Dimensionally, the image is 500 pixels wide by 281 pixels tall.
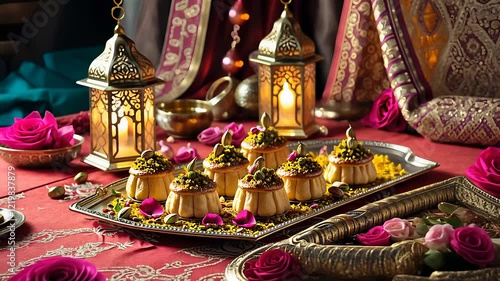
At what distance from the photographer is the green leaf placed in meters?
1.35

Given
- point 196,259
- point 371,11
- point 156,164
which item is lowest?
point 196,259

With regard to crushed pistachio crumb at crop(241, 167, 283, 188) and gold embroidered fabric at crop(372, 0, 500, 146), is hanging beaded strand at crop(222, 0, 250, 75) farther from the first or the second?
crushed pistachio crumb at crop(241, 167, 283, 188)

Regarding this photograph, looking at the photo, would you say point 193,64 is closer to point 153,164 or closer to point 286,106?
point 286,106

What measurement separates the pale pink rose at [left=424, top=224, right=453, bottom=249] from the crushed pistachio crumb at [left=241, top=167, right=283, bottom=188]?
40cm

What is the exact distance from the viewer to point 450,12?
99.5 inches

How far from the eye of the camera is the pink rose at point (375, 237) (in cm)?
150

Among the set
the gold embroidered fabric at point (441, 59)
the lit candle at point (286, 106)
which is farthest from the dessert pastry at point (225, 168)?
the gold embroidered fabric at point (441, 59)

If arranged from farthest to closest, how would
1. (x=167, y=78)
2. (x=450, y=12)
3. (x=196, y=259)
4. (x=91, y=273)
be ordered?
(x=167, y=78) < (x=450, y=12) < (x=196, y=259) < (x=91, y=273)

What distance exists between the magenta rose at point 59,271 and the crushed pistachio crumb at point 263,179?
1.42 feet

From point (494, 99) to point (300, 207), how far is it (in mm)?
789

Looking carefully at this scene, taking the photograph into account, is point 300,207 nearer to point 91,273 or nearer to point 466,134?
point 91,273

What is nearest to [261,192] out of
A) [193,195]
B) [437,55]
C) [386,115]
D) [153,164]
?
[193,195]

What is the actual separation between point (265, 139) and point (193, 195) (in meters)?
0.33

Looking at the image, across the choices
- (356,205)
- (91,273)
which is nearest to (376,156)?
(356,205)
